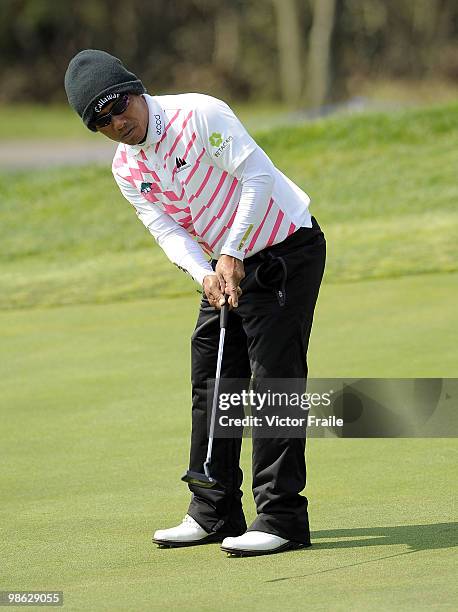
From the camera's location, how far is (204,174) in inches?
180

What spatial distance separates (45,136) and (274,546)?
3433 cm

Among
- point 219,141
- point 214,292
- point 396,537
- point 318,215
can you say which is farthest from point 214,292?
point 318,215

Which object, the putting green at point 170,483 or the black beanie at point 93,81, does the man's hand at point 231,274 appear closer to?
the black beanie at point 93,81

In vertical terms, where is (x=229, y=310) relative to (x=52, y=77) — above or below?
below

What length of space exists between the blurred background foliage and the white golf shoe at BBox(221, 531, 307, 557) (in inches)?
1552

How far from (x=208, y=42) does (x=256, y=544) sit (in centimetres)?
4893

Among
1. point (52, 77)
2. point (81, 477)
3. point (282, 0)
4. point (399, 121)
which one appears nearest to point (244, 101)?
point (52, 77)

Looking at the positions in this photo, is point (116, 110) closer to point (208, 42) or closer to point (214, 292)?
point (214, 292)

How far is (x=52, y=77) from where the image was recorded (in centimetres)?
4822

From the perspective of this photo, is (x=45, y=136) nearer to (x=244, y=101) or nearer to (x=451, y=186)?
(x=244, y=101)

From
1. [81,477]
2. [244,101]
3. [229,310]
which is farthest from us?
[244,101]

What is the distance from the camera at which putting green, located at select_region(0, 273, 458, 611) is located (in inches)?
159

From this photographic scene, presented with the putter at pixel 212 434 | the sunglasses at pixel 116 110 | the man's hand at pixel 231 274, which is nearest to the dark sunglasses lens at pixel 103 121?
the sunglasses at pixel 116 110

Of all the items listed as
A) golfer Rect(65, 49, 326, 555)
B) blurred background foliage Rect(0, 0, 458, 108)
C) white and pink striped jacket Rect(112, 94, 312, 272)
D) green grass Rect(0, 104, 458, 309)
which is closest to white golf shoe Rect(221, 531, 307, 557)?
golfer Rect(65, 49, 326, 555)
